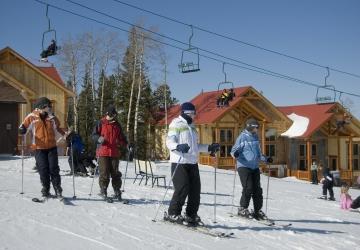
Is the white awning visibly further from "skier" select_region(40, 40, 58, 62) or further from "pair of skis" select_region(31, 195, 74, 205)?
"pair of skis" select_region(31, 195, 74, 205)

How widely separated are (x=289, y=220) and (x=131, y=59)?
29.8m

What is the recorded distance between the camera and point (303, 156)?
1497 inches

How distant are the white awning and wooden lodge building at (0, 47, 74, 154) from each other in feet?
55.8

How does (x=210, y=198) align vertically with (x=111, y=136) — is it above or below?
below

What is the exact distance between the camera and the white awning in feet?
119

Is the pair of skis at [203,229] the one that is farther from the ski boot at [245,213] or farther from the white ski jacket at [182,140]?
the ski boot at [245,213]

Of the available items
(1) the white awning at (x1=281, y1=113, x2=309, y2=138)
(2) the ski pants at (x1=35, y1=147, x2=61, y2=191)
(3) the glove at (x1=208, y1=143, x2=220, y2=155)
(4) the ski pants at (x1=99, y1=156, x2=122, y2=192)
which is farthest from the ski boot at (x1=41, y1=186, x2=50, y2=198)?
(1) the white awning at (x1=281, y1=113, x2=309, y2=138)

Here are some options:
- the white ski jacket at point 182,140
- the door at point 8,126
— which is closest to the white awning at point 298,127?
the door at point 8,126

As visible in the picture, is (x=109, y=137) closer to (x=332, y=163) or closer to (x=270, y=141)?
(x=270, y=141)

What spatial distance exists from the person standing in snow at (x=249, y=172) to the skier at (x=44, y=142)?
306 cm

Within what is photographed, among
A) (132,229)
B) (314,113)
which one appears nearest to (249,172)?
(132,229)

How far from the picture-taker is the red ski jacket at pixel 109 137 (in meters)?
8.61

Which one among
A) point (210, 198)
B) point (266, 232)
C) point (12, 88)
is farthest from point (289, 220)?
point (12, 88)

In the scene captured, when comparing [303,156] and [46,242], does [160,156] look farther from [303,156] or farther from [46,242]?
[46,242]
